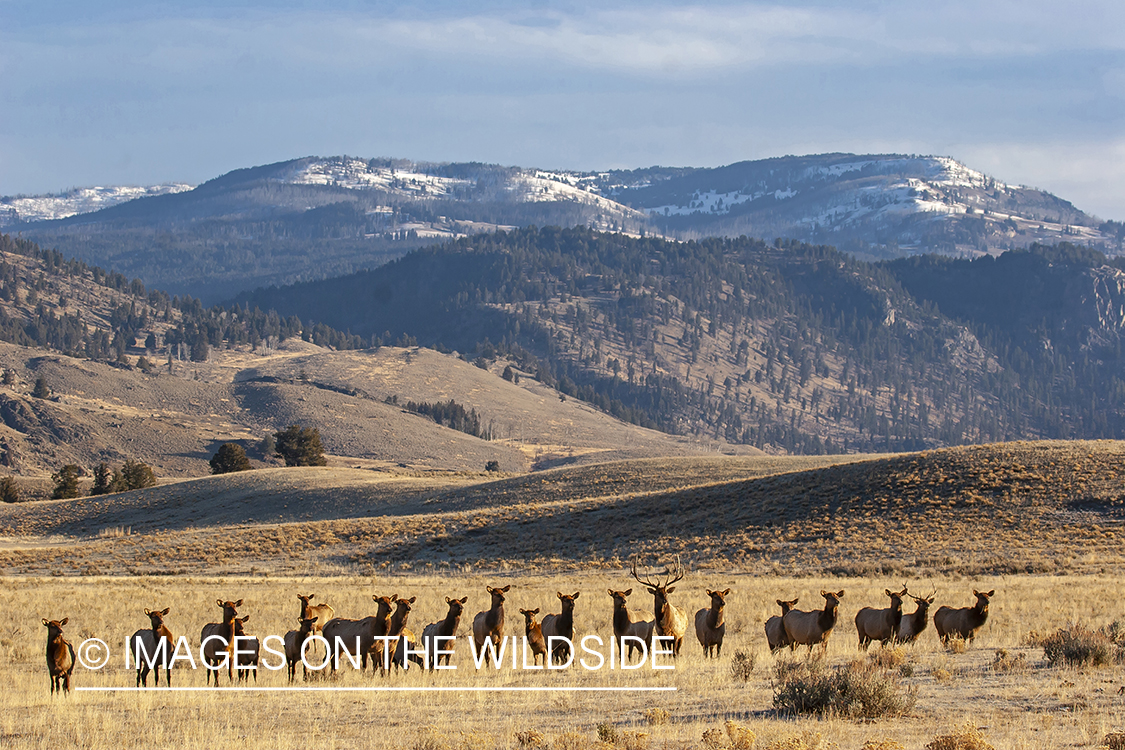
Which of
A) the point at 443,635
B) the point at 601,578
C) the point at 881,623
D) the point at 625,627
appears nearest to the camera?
the point at 443,635

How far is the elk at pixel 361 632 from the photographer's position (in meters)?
18.1

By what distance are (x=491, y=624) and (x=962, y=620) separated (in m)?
8.18

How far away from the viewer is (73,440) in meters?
151

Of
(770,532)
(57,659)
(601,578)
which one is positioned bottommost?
(601,578)

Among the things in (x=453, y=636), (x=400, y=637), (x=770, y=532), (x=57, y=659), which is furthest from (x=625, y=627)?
(x=770, y=532)

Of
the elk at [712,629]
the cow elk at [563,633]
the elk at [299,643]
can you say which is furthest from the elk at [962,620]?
the elk at [299,643]

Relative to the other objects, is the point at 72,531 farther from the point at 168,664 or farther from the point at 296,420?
the point at 296,420

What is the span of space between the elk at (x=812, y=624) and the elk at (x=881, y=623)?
49.1 inches

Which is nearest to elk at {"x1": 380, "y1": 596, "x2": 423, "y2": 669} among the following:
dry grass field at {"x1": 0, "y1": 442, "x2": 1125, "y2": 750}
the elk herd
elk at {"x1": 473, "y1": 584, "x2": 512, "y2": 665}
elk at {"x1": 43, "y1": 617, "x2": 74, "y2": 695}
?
the elk herd

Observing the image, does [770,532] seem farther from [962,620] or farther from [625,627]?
[625,627]

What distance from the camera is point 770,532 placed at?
45.1m

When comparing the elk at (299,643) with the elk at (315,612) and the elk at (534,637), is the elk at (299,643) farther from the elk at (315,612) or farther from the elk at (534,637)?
the elk at (534,637)

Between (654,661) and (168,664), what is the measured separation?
7503mm

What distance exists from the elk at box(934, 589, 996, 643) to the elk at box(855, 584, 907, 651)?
1.10 metres
